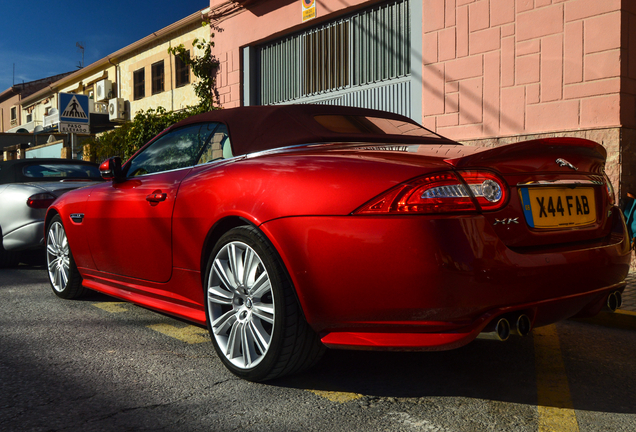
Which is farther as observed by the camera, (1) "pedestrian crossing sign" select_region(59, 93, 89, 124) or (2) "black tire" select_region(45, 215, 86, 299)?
(1) "pedestrian crossing sign" select_region(59, 93, 89, 124)

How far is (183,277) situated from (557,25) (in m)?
5.53

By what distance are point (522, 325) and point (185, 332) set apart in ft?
7.37

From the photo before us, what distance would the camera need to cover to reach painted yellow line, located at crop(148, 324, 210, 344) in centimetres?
367

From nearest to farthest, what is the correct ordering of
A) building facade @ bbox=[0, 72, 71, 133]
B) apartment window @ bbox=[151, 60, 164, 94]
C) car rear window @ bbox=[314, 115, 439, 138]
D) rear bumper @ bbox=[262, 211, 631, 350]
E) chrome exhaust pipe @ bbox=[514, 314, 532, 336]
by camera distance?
rear bumper @ bbox=[262, 211, 631, 350], chrome exhaust pipe @ bbox=[514, 314, 532, 336], car rear window @ bbox=[314, 115, 439, 138], apartment window @ bbox=[151, 60, 164, 94], building facade @ bbox=[0, 72, 71, 133]

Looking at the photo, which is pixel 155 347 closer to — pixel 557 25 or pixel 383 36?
pixel 557 25

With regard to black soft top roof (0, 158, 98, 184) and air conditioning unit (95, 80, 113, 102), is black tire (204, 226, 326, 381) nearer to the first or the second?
black soft top roof (0, 158, 98, 184)

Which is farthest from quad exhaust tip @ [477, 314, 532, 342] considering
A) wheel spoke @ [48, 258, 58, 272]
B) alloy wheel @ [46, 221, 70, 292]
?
wheel spoke @ [48, 258, 58, 272]

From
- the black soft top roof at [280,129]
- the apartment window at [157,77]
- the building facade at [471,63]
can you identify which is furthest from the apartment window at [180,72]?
the black soft top roof at [280,129]

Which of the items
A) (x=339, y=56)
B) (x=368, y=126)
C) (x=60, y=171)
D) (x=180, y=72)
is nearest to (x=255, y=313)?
(x=368, y=126)

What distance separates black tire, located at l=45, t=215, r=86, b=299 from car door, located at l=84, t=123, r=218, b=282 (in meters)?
0.62

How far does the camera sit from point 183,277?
3.35 m

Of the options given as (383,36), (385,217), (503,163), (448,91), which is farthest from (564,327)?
(383,36)

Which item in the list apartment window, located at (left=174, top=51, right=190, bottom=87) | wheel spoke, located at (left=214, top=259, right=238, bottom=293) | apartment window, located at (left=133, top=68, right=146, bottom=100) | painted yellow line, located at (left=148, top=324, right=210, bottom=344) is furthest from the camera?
apartment window, located at (left=133, top=68, right=146, bottom=100)

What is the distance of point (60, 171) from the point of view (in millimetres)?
7367
